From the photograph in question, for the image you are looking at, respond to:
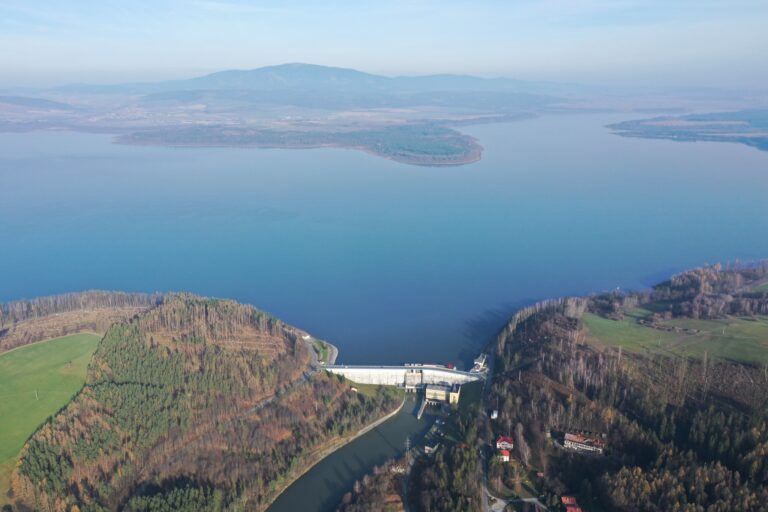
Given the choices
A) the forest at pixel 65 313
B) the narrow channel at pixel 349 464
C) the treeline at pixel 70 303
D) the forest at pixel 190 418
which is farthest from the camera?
the treeline at pixel 70 303

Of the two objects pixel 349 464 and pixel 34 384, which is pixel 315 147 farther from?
pixel 349 464

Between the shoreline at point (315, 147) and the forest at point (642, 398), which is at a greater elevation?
the shoreline at point (315, 147)

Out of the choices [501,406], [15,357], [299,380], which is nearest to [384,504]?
[501,406]

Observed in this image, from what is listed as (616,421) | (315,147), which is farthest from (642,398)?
(315,147)

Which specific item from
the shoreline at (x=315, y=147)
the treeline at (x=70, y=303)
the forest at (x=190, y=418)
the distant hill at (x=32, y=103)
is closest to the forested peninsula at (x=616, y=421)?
the forest at (x=190, y=418)

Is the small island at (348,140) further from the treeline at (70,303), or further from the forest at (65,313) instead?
the forest at (65,313)

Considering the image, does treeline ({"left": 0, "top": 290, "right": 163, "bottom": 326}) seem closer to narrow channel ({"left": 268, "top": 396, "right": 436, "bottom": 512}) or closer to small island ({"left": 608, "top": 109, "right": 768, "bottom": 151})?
narrow channel ({"left": 268, "top": 396, "right": 436, "bottom": 512})

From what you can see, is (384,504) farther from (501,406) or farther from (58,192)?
(58,192)
